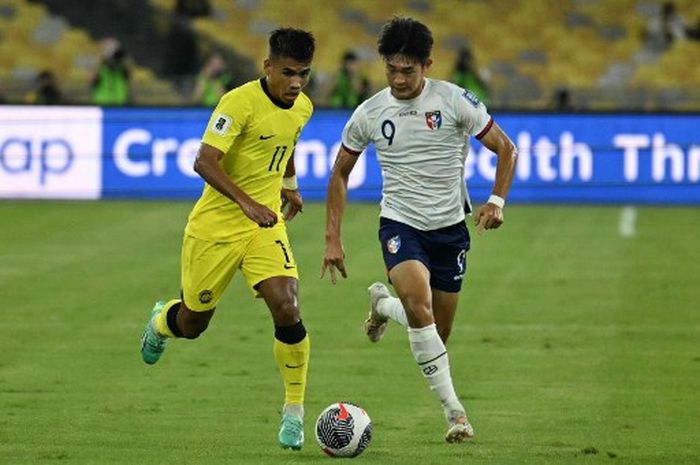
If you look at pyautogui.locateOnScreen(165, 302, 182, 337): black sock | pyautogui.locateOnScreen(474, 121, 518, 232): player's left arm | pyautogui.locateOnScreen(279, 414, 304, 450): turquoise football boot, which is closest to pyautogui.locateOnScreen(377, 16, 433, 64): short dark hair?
pyautogui.locateOnScreen(474, 121, 518, 232): player's left arm

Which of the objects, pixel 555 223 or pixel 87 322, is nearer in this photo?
pixel 87 322

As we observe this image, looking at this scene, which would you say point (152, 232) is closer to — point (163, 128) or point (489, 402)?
point (163, 128)

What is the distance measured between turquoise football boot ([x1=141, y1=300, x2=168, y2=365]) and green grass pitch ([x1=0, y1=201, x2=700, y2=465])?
0.94 ft

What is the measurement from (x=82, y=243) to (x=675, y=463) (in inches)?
515

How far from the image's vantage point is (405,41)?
941cm

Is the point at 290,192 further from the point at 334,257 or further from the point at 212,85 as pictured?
the point at 212,85

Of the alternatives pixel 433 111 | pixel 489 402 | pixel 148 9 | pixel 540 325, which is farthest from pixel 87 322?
pixel 148 9

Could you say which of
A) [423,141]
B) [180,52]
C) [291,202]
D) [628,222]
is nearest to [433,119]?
[423,141]

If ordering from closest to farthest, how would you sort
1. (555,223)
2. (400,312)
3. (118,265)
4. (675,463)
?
1. (675,463)
2. (400,312)
3. (118,265)
4. (555,223)

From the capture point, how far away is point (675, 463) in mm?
8867

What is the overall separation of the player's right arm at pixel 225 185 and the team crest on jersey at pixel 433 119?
101 cm

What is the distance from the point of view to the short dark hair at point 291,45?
9.41 meters

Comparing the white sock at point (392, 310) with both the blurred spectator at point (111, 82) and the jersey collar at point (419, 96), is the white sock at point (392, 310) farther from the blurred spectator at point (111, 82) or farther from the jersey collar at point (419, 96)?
the blurred spectator at point (111, 82)

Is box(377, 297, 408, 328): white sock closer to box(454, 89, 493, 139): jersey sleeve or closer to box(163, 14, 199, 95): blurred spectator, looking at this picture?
box(454, 89, 493, 139): jersey sleeve
